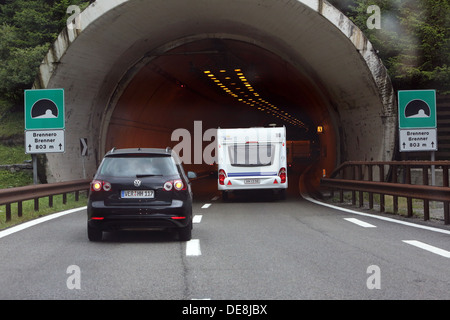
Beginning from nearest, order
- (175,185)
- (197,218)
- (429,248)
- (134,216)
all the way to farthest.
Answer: (429,248), (134,216), (175,185), (197,218)

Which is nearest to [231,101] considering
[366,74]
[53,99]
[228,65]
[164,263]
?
[228,65]

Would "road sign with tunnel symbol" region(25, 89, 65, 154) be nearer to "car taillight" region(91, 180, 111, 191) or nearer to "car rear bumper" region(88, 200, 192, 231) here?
"car taillight" region(91, 180, 111, 191)

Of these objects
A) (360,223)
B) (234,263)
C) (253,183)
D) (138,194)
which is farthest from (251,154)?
(234,263)

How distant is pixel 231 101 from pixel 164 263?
122 ft

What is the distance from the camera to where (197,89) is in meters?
35.3

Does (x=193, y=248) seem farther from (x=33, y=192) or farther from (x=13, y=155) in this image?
(x=13, y=155)

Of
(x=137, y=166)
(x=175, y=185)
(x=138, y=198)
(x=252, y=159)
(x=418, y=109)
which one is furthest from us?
(x=252, y=159)

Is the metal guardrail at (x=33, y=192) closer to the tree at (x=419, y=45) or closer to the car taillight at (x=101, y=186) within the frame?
the car taillight at (x=101, y=186)

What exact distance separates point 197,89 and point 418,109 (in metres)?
20.0

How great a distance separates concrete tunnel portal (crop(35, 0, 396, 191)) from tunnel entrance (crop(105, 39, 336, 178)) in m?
0.09

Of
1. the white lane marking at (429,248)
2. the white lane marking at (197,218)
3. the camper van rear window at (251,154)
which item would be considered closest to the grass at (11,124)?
the camper van rear window at (251,154)

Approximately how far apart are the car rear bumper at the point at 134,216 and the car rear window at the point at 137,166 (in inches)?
21.3

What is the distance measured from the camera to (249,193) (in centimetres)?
2662
